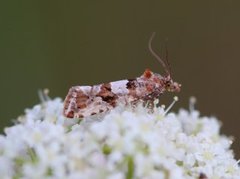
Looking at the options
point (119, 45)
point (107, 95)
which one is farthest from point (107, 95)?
point (119, 45)

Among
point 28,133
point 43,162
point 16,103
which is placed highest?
point 16,103

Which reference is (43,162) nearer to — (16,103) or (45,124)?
(45,124)

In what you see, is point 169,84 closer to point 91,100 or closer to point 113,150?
point 91,100

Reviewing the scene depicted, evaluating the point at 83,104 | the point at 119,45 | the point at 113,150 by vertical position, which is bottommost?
the point at 113,150

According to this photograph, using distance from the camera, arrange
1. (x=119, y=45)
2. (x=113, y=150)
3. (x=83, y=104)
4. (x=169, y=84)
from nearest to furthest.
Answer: (x=113, y=150) < (x=83, y=104) < (x=169, y=84) < (x=119, y=45)

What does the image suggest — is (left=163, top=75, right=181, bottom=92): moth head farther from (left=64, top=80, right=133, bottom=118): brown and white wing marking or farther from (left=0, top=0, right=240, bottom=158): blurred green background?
(left=0, top=0, right=240, bottom=158): blurred green background

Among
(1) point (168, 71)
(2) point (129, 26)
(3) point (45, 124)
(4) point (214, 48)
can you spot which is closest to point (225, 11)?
(4) point (214, 48)

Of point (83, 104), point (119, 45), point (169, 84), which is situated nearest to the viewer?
point (83, 104)
